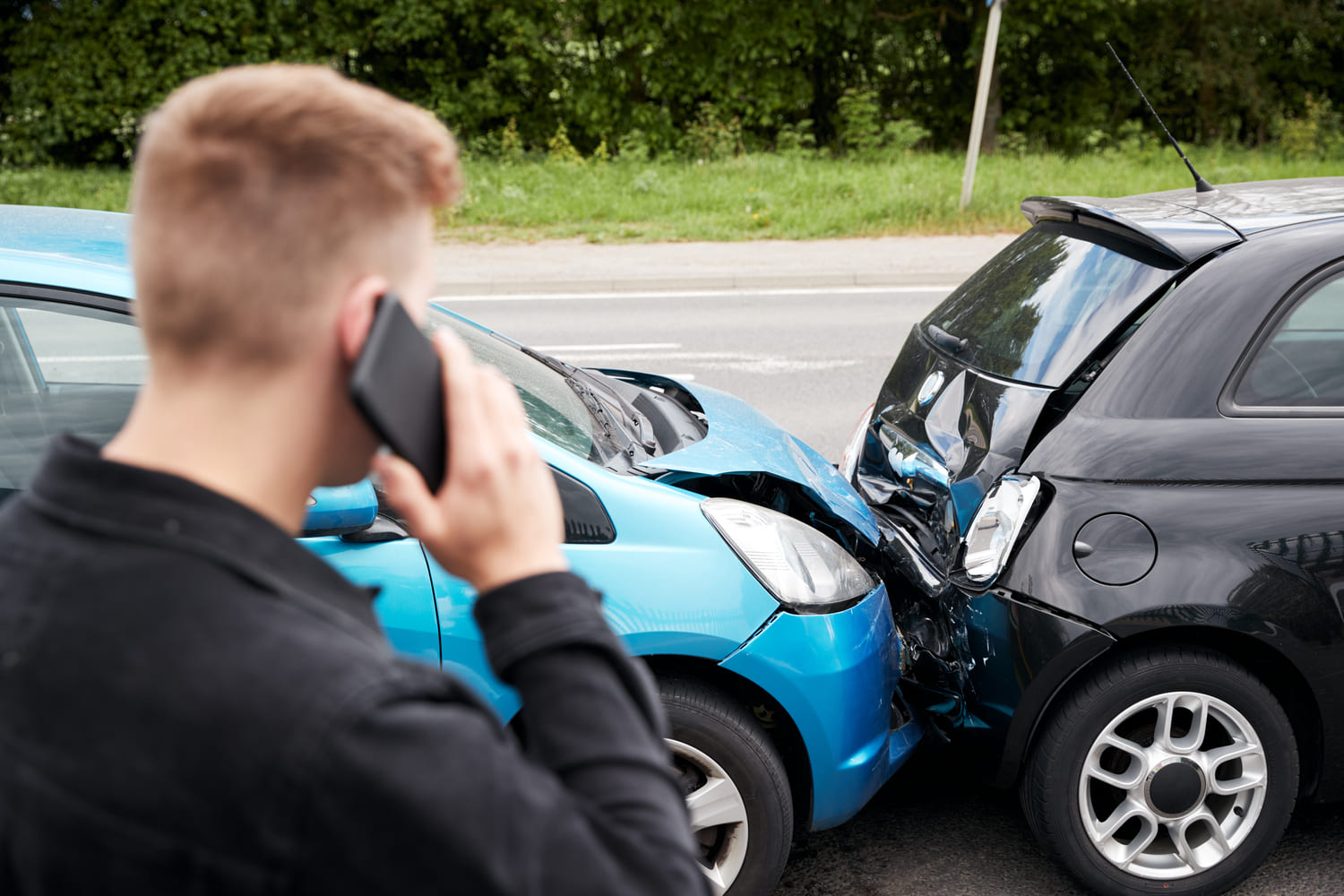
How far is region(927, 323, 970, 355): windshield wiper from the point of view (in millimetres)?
3527

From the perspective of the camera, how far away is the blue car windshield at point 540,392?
2.90 metres

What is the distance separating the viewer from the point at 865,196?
51.6ft

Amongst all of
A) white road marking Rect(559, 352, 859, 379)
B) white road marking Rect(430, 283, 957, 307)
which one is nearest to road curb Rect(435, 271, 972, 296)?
white road marking Rect(430, 283, 957, 307)

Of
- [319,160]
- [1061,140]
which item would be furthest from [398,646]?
[1061,140]

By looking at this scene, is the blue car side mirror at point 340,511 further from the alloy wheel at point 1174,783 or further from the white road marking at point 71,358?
the alloy wheel at point 1174,783

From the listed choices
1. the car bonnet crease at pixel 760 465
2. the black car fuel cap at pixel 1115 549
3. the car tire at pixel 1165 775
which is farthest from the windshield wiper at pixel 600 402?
the car tire at pixel 1165 775

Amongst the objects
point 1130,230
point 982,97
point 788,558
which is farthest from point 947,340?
point 982,97

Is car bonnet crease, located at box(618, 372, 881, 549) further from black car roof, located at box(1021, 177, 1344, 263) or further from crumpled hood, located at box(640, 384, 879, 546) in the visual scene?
black car roof, located at box(1021, 177, 1344, 263)

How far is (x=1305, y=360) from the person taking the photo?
115 inches

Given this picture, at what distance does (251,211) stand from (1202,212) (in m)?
3.04

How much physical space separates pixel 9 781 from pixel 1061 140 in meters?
26.4

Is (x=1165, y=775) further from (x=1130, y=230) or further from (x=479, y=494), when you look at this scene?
(x=479, y=494)

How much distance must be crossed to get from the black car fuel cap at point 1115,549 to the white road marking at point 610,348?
6680 millimetres

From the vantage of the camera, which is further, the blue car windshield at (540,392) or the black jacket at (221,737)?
the blue car windshield at (540,392)
